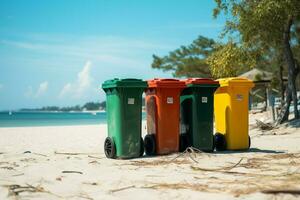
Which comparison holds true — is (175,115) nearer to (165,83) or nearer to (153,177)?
(165,83)

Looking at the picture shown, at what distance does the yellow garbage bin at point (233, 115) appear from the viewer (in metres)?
9.46

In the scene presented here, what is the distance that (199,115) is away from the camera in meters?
9.07

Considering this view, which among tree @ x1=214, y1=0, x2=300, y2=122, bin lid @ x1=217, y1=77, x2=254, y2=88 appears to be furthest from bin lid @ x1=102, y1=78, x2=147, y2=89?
tree @ x1=214, y1=0, x2=300, y2=122

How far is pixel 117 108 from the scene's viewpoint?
27.5 ft

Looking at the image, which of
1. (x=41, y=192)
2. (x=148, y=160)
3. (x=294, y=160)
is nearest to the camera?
(x=41, y=192)

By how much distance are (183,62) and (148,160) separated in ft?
96.2

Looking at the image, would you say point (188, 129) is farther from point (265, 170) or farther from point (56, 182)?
point (56, 182)

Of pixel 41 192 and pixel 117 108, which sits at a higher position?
pixel 117 108

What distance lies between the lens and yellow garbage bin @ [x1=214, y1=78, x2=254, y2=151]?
946cm

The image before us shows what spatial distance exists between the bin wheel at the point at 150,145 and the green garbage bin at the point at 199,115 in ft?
2.24

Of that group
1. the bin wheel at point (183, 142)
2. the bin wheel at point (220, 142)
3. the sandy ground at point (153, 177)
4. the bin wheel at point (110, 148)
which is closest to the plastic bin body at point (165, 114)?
the bin wheel at point (183, 142)

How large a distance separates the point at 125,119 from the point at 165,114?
869mm

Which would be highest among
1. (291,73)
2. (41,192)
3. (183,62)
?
(183,62)

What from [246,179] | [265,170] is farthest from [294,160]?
[246,179]
